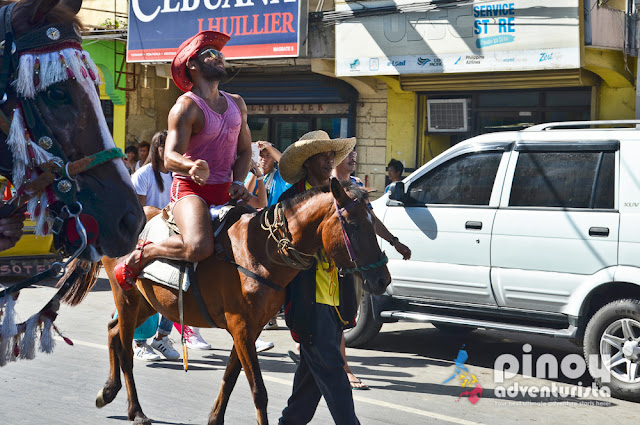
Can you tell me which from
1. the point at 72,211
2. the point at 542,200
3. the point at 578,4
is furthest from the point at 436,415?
the point at 578,4

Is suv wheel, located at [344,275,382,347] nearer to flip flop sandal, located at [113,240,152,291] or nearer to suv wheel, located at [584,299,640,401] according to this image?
suv wheel, located at [584,299,640,401]

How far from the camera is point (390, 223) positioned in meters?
8.65

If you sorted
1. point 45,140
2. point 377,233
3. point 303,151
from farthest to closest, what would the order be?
point 377,233
point 303,151
point 45,140

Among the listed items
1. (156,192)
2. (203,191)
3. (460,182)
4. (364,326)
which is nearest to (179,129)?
(203,191)

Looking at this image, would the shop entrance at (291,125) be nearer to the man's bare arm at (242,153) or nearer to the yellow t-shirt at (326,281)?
the man's bare arm at (242,153)

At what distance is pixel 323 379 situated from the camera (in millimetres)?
4992

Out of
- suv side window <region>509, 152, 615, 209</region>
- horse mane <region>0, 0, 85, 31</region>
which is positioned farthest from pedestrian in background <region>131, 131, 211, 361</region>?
horse mane <region>0, 0, 85, 31</region>

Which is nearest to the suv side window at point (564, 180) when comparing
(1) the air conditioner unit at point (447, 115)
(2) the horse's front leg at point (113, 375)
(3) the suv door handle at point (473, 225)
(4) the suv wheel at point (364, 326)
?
(3) the suv door handle at point (473, 225)

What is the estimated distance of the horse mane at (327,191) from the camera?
16.6ft

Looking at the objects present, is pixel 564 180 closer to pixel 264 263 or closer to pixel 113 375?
pixel 264 263

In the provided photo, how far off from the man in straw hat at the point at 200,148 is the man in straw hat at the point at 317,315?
39cm

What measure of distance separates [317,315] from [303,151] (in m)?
1.20

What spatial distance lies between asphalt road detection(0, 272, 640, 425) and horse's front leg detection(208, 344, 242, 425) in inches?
26.1

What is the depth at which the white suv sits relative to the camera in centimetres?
724
